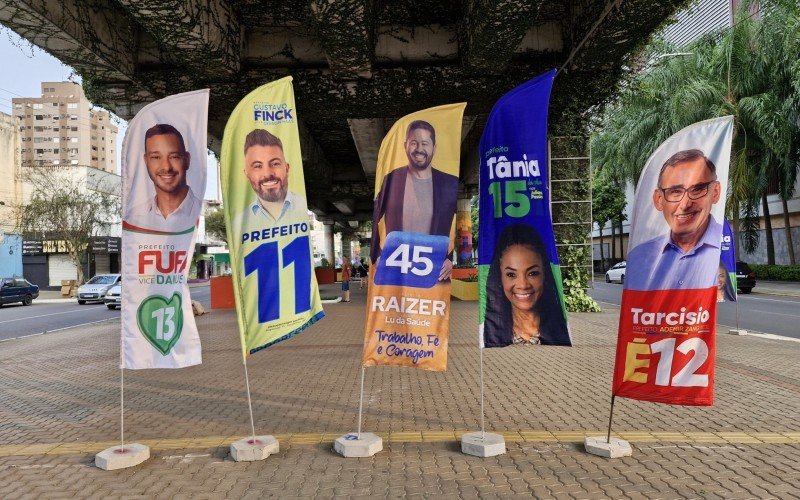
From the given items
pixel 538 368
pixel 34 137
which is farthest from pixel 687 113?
pixel 34 137

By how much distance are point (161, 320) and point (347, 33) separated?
549 cm

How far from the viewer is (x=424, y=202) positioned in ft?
16.2

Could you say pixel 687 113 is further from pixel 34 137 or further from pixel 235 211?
pixel 34 137

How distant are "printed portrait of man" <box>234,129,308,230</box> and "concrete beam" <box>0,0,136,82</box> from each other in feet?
15.2

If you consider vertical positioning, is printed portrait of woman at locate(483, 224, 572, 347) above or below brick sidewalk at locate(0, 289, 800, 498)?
above

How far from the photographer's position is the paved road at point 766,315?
534 inches

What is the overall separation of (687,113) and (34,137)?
126m

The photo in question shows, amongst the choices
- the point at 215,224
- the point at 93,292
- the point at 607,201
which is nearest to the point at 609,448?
the point at 93,292

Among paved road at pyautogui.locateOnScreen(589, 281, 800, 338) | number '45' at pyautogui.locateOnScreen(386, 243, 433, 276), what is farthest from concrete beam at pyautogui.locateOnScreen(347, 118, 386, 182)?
paved road at pyautogui.locateOnScreen(589, 281, 800, 338)

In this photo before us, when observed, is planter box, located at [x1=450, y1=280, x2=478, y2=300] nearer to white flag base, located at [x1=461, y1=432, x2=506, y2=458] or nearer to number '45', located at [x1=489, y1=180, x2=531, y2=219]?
white flag base, located at [x1=461, y1=432, x2=506, y2=458]

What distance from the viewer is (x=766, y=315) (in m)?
16.2

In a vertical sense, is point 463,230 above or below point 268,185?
above

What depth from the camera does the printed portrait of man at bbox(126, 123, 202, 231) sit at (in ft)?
16.3

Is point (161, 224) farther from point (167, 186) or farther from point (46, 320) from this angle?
point (46, 320)
